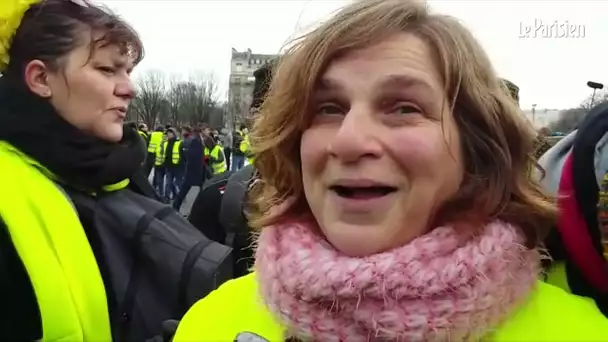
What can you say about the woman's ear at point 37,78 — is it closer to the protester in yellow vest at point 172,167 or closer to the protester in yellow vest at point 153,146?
the protester in yellow vest at point 172,167

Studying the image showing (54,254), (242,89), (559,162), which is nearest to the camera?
(559,162)

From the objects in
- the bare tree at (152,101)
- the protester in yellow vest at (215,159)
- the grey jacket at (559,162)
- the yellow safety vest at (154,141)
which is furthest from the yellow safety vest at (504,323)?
the bare tree at (152,101)

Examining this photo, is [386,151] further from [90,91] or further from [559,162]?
[90,91]

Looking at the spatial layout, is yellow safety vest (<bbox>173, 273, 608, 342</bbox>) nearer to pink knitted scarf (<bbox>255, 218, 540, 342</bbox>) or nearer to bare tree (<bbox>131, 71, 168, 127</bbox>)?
pink knitted scarf (<bbox>255, 218, 540, 342</bbox>)

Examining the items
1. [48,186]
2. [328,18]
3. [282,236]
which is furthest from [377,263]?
[48,186]

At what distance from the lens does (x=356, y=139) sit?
4.11 feet

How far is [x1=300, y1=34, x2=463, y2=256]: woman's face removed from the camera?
1258mm

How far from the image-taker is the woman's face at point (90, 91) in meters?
2.23

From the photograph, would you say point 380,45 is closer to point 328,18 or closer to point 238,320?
point 328,18

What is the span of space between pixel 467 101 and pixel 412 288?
1.29 feet

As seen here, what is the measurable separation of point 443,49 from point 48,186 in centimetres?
137

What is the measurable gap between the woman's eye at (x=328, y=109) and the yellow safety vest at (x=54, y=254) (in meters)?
1.05

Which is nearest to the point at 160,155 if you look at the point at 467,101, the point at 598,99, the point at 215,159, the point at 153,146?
the point at 153,146

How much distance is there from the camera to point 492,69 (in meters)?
1.42
